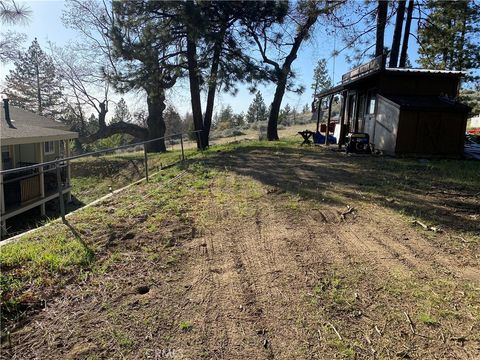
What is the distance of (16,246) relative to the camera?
13.6ft

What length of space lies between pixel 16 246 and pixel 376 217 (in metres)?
4.55

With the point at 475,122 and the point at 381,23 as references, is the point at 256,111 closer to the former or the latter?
the point at 475,122

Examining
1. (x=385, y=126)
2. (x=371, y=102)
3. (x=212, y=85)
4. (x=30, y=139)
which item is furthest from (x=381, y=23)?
(x=30, y=139)

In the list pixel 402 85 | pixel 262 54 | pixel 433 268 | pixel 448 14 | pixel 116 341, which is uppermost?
pixel 448 14

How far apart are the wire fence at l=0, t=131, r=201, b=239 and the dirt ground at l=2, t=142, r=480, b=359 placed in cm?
440

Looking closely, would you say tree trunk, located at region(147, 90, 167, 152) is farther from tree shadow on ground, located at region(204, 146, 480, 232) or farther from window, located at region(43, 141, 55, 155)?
tree shadow on ground, located at region(204, 146, 480, 232)

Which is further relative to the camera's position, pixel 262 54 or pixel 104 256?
pixel 262 54

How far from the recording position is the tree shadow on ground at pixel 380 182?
541 cm

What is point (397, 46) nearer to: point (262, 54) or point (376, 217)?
point (262, 54)

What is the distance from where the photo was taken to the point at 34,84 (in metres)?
43.7

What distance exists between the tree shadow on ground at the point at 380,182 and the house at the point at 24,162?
638 cm

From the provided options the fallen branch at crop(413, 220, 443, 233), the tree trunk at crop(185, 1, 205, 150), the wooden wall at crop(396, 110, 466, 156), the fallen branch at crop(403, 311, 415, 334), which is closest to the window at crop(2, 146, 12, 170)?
the tree trunk at crop(185, 1, 205, 150)

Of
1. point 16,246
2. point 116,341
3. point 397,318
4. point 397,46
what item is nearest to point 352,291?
point 397,318

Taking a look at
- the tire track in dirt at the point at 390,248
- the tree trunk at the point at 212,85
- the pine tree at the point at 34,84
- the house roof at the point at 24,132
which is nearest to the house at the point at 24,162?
the house roof at the point at 24,132
